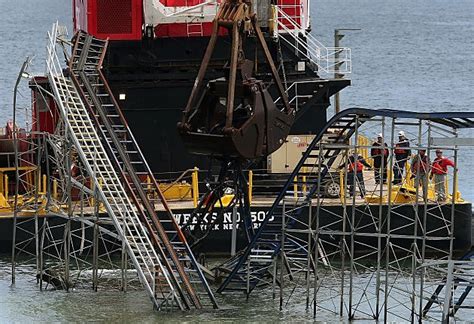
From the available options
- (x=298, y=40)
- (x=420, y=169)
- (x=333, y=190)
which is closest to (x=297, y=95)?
(x=298, y=40)

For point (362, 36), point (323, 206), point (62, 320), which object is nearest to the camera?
point (62, 320)

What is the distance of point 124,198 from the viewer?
38375 millimetres

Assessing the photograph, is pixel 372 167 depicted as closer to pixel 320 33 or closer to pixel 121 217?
pixel 121 217

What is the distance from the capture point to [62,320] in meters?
36.6

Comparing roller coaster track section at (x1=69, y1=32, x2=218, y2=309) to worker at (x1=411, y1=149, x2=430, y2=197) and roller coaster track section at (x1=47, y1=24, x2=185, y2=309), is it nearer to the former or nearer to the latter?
roller coaster track section at (x1=47, y1=24, x2=185, y2=309)

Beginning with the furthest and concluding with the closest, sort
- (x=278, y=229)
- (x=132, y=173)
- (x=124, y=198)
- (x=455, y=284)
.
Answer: (x=278, y=229) → (x=132, y=173) → (x=124, y=198) → (x=455, y=284)

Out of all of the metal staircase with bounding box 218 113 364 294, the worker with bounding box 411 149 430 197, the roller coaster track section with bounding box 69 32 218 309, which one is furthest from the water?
the worker with bounding box 411 149 430 197

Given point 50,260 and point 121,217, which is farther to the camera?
point 50,260

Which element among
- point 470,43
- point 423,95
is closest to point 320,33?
point 470,43

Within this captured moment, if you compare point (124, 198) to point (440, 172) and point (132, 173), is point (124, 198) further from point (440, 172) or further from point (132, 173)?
point (440, 172)

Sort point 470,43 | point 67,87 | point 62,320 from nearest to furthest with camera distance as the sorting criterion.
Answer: point 62,320 < point 67,87 < point 470,43

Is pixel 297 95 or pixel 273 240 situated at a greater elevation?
pixel 297 95

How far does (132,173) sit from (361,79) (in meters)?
67.4

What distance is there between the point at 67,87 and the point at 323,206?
8.59 meters
